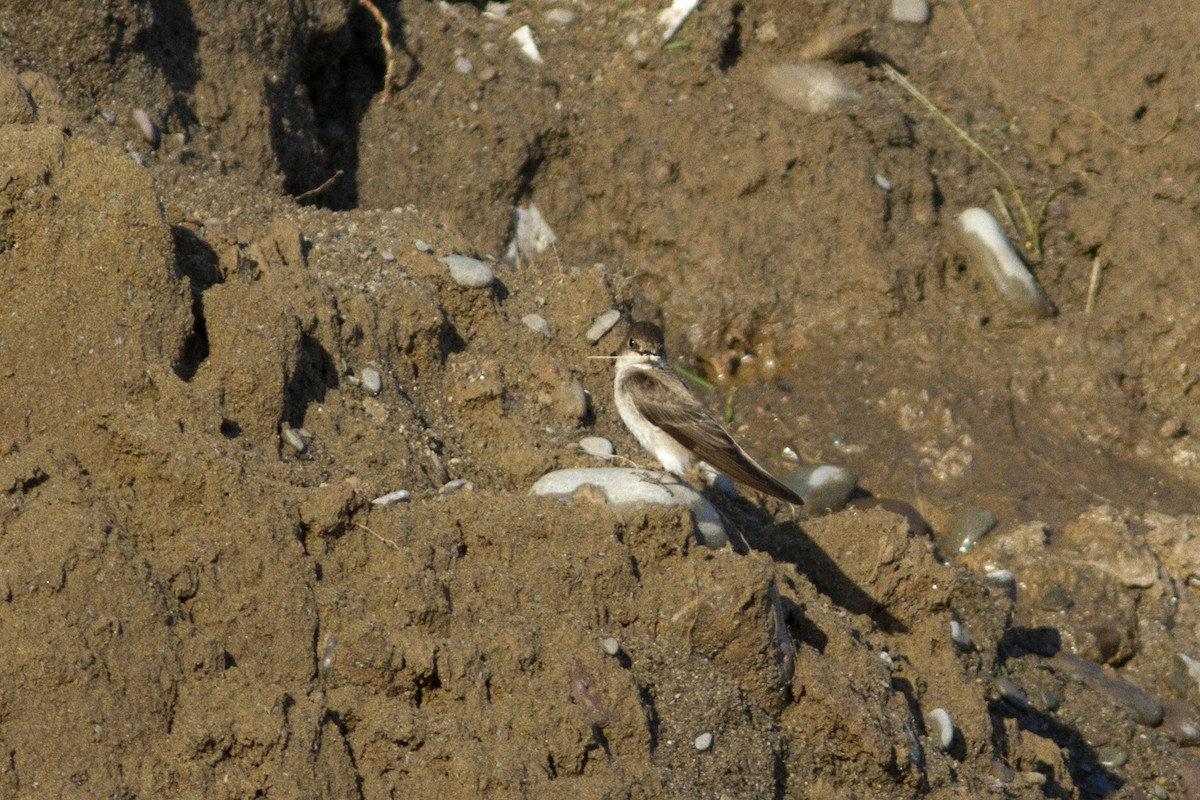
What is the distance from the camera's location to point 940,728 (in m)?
5.35

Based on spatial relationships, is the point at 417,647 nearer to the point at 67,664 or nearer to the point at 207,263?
the point at 67,664

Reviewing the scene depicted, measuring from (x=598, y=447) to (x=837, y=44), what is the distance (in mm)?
4754

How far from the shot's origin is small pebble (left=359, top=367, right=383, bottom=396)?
543cm

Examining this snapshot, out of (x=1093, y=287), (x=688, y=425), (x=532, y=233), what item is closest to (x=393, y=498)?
(x=688, y=425)

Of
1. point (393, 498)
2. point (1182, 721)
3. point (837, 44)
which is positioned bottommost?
point (1182, 721)

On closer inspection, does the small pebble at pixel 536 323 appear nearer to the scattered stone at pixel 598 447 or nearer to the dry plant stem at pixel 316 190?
the scattered stone at pixel 598 447

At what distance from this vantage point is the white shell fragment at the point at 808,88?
30.6 ft

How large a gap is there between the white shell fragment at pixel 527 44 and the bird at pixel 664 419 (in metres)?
2.97

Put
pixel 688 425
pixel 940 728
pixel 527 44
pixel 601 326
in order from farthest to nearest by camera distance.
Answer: pixel 527 44 < pixel 601 326 < pixel 688 425 < pixel 940 728

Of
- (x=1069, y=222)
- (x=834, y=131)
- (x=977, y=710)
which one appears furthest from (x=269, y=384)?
(x=1069, y=222)

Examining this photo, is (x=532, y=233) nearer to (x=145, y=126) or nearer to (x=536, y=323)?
(x=536, y=323)

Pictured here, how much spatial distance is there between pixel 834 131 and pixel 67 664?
675 cm

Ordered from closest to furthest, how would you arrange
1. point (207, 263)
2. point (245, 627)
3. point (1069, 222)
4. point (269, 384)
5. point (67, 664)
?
1. point (67, 664)
2. point (245, 627)
3. point (269, 384)
4. point (207, 263)
5. point (1069, 222)

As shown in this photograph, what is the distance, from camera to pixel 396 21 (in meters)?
→ 8.66
